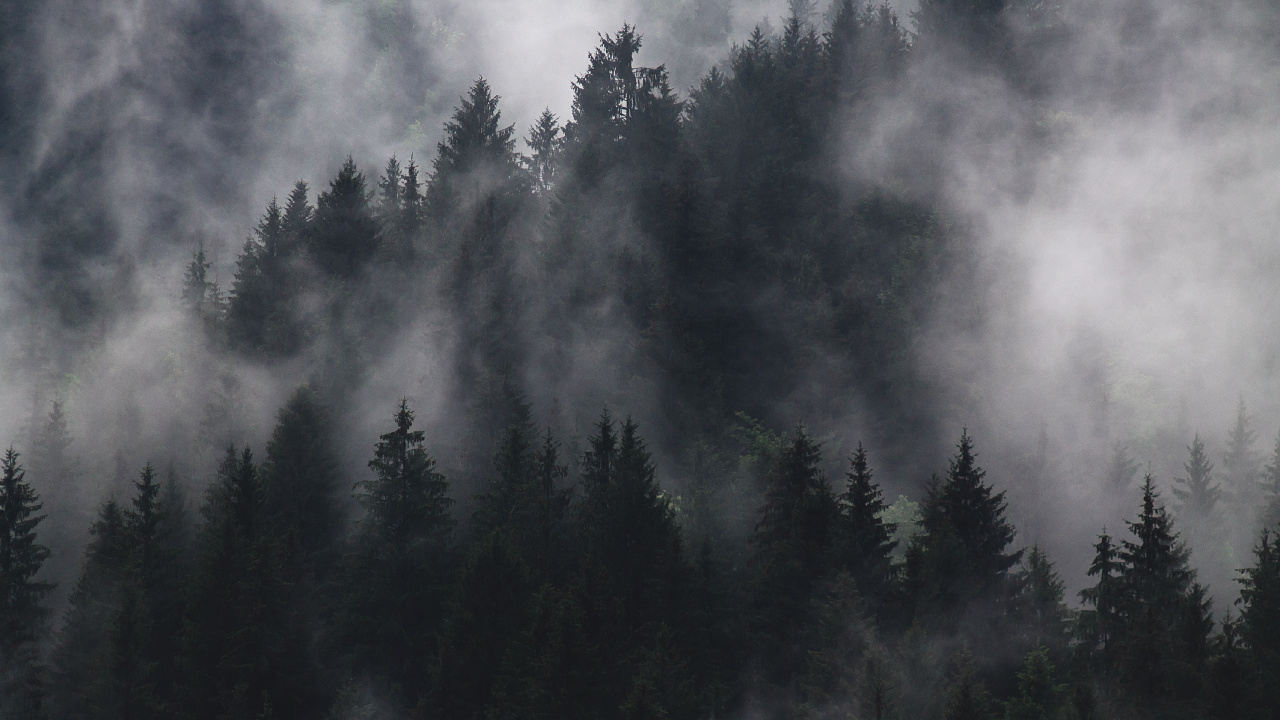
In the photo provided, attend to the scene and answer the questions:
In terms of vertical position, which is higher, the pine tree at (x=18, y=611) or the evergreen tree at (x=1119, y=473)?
the evergreen tree at (x=1119, y=473)

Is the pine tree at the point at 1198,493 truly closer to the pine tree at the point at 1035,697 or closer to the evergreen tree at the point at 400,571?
the pine tree at the point at 1035,697

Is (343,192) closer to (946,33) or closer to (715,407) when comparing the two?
(715,407)

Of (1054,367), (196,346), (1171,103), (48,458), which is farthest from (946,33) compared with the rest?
(48,458)

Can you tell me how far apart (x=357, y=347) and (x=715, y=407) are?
2324cm

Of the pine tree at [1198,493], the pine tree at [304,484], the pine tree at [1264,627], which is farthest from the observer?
the pine tree at [1198,493]

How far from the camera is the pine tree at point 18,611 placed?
52875mm

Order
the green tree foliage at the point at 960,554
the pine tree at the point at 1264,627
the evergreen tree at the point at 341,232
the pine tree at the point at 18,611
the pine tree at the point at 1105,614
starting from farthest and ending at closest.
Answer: the evergreen tree at the point at 341,232, the pine tree at the point at 18,611, the green tree foliage at the point at 960,554, the pine tree at the point at 1105,614, the pine tree at the point at 1264,627

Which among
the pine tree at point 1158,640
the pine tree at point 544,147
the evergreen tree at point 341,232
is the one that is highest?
the pine tree at point 544,147

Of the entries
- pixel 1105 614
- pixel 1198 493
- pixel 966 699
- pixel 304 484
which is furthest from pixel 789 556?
pixel 1198 493

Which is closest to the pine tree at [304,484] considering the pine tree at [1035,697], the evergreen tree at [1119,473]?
the pine tree at [1035,697]

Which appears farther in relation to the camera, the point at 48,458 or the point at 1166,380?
the point at 48,458

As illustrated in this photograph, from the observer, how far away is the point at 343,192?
81000mm

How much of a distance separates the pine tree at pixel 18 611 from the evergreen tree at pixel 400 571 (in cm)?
1490

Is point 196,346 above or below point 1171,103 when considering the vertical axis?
below
